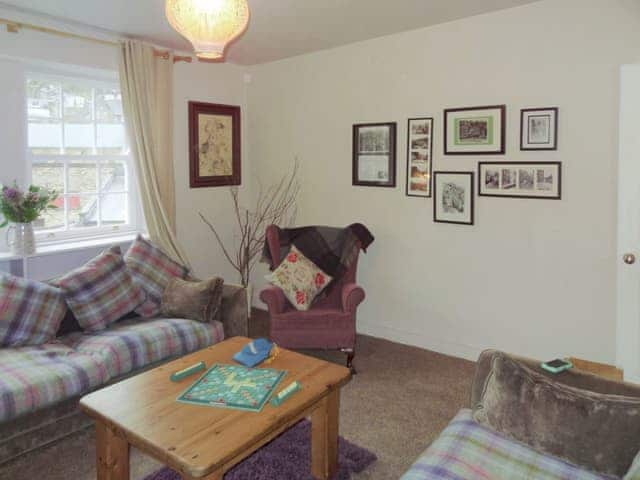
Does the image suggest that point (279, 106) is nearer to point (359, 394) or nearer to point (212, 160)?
point (212, 160)

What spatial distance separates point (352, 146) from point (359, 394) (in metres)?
2.05

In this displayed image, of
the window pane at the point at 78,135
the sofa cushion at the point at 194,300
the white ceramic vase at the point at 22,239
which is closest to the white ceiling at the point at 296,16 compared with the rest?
the window pane at the point at 78,135

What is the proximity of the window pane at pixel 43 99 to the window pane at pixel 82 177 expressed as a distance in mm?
397

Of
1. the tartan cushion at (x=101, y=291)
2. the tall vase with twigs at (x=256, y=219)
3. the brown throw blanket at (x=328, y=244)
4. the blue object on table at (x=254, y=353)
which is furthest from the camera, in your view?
the tall vase with twigs at (x=256, y=219)

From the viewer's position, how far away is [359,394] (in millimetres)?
3287

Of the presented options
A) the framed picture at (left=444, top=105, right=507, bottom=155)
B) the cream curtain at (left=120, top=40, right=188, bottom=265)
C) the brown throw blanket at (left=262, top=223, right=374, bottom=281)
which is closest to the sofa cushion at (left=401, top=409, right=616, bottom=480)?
the brown throw blanket at (left=262, top=223, right=374, bottom=281)

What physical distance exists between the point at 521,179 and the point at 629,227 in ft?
2.35

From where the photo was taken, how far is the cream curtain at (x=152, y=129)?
13.1 feet

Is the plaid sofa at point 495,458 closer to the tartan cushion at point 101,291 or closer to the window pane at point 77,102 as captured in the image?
the tartan cushion at point 101,291

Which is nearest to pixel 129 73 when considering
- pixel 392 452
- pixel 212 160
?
pixel 212 160

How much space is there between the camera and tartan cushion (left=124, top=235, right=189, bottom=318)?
3.52 metres

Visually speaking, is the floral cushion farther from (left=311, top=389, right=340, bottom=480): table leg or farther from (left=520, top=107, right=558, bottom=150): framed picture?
(left=520, top=107, right=558, bottom=150): framed picture

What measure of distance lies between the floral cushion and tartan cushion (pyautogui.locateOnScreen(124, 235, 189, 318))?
0.68 meters

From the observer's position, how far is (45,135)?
12.6 ft
